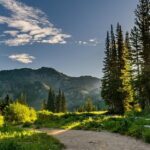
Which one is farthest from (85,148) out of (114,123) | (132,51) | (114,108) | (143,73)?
(114,108)

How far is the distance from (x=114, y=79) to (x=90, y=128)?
36754 millimetres

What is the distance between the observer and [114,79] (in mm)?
64500

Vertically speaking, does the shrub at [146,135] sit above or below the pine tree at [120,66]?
below

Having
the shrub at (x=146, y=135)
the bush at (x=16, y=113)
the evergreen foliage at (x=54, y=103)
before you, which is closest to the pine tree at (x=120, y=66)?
the bush at (x=16, y=113)

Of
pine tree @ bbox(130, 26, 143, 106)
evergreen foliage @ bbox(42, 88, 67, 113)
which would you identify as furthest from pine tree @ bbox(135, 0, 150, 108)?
evergreen foliage @ bbox(42, 88, 67, 113)

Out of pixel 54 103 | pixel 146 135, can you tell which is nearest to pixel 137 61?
pixel 146 135

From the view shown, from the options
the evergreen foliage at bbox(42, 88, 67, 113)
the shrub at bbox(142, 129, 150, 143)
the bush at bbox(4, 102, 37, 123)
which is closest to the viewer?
the shrub at bbox(142, 129, 150, 143)

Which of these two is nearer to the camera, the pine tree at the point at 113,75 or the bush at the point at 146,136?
the bush at the point at 146,136

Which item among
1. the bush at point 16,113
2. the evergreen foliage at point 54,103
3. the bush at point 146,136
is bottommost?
the bush at point 146,136

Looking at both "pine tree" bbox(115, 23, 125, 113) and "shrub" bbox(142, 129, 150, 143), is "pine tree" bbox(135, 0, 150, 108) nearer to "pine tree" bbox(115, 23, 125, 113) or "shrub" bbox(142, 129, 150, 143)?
"pine tree" bbox(115, 23, 125, 113)

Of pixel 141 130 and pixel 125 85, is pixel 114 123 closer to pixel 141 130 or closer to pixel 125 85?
pixel 141 130

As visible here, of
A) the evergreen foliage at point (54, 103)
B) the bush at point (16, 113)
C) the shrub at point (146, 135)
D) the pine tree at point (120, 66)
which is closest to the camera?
the shrub at point (146, 135)

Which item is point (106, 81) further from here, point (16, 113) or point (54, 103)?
point (54, 103)

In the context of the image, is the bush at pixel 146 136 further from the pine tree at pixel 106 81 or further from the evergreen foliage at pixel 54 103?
the evergreen foliage at pixel 54 103
